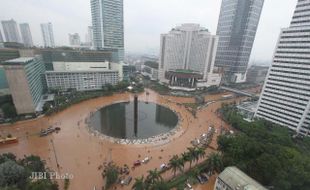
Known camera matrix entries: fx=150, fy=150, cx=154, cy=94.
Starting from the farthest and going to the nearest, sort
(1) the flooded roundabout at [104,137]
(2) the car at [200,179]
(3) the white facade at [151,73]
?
(3) the white facade at [151,73] < (1) the flooded roundabout at [104,137] < (2) the car at [200,179]

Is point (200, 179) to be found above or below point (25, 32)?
below

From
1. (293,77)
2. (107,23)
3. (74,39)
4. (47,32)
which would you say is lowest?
(293,77)

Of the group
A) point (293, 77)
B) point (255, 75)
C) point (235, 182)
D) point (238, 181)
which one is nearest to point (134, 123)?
point (235, 182)

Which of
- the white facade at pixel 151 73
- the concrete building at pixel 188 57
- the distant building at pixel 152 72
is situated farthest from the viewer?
the white facade at pixel 151 73

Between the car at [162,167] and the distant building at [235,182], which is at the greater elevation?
the distant building at [235,182]

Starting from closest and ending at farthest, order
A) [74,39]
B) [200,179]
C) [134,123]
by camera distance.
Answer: [200,179] < [134,123] < [74,39]

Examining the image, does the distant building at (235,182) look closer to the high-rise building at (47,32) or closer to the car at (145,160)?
the car at (145,160)

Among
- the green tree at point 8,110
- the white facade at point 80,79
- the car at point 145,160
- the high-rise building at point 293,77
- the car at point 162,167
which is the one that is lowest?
the car at point 145,160

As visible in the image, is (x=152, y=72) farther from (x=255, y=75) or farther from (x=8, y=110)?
(x=255, y=75)

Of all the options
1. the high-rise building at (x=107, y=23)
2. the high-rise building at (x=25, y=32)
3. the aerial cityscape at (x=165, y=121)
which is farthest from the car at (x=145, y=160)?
the high-rise building at (x=25, y=32)
